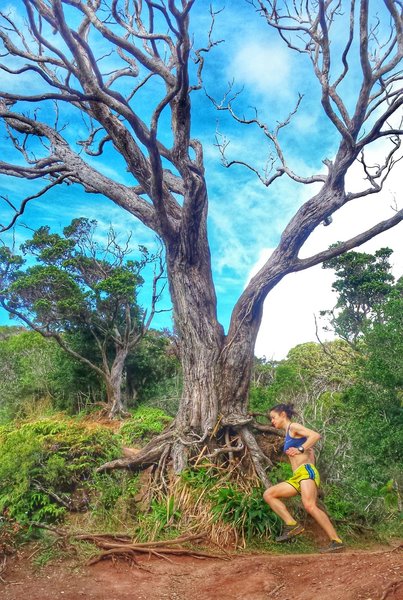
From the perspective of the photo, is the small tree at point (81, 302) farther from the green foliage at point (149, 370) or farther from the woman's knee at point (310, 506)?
the woman's knee at point (310, 506)

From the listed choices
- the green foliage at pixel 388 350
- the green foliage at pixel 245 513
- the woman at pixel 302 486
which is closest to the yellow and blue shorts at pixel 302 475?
the woman at pixel 302 486

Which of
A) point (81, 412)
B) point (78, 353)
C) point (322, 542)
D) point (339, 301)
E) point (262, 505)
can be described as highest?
point (339, 301)

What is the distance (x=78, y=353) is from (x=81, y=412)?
2.42 metres

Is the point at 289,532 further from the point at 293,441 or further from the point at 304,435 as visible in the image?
the point at 304,435

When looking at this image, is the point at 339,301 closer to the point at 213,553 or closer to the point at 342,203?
the point at 342,203

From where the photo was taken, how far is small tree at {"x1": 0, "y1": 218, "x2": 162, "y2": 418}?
734 inches

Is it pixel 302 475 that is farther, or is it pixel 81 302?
pixel 81 302

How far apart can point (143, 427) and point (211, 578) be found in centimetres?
948

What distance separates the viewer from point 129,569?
5.43m

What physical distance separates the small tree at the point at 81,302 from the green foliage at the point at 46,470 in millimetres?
10388

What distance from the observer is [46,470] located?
22.6ft

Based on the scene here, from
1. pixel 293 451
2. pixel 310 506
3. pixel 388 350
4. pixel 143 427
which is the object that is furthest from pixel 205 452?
pixel 143 427

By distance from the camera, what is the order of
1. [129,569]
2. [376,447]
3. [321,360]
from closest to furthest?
[129,569] < [376,447] < [321,360]

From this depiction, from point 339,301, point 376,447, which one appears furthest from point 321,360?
point 376,447
